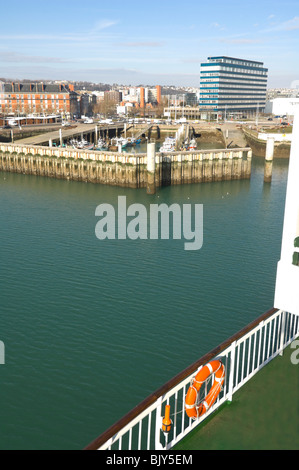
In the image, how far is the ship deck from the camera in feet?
21.0

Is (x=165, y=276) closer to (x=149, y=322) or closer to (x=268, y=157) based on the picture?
(x=149, y=322)

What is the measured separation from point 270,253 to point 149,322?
40.8ft

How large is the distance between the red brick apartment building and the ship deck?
151 meters

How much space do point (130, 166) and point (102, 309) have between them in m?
29.0

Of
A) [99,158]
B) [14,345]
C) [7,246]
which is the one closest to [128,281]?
[14,345]

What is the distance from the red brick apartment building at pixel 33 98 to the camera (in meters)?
148

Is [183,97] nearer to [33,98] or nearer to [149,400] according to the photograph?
[33,98]

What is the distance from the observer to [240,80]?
193750mm

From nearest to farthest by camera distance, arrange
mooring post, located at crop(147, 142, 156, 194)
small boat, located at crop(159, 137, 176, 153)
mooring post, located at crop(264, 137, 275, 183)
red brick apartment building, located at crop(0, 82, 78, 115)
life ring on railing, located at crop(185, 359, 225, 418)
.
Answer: life ring on railing, located at crop(185, 359, 225, 418)
mooring post, located at crop(147, 142, 156, 194)
mooring post, located at crop(264, 137, 275, 183)
small boat, located at crop(159, 137, 176, 153)
red brick apartment building, located at crop(0, 82, 78, 115)

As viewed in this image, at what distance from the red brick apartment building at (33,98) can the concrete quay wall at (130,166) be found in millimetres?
100678

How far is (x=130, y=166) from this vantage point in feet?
152

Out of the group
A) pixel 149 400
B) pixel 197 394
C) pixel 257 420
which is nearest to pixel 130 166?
pixel 197 394

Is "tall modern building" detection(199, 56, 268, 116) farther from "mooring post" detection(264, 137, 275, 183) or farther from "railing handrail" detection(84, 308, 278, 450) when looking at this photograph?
"railing handrail" detection(84, 308, 278, 450)

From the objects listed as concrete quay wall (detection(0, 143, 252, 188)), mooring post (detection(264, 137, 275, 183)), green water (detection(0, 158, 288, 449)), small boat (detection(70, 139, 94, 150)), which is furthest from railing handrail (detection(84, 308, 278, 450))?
small boat (detection(70, 139, 94, 150))
